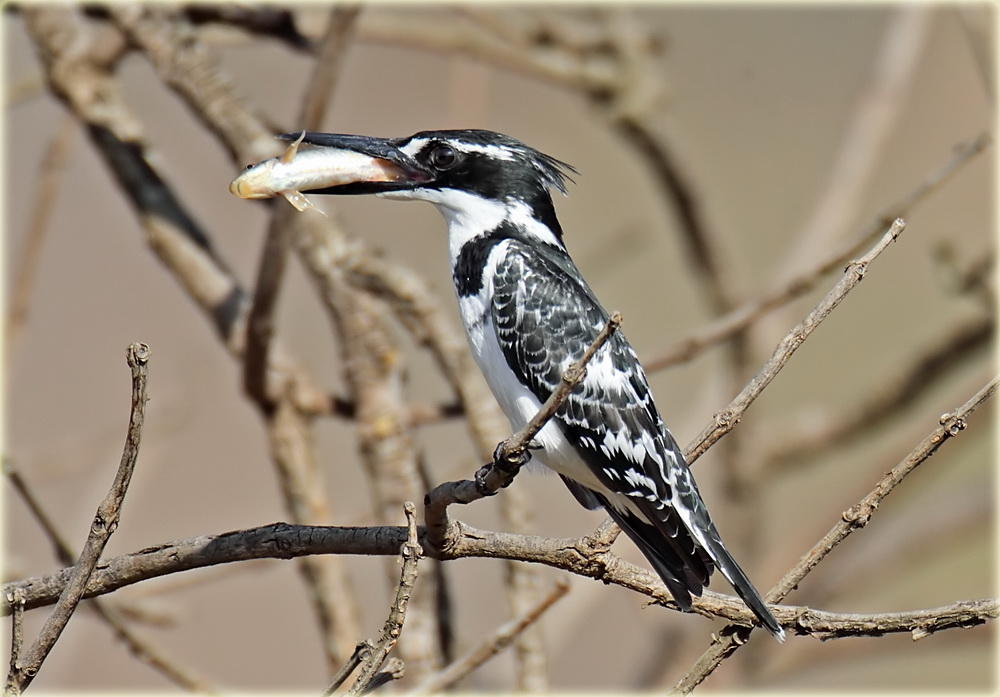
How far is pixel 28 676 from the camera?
1.43 metres

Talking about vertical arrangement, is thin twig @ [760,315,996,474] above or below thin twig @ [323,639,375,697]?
above

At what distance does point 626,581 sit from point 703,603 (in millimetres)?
142

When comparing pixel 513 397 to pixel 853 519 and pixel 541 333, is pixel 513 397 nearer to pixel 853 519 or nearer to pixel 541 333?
pixel 541 333

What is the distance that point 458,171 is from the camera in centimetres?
257

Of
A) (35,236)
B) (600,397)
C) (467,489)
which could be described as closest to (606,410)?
(600,397)

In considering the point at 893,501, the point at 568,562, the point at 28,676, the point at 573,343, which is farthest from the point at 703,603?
the point at 893,501

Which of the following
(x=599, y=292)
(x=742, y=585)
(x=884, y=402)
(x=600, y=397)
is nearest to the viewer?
(x=742, y=585)

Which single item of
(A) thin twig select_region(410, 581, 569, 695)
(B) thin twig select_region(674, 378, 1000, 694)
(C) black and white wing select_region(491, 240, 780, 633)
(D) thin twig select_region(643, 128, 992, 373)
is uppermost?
(D) thin twig select_region(643, 128, 992, 373)

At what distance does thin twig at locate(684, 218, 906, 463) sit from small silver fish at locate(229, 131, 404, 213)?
88cm

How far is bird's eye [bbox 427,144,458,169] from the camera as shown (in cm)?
254

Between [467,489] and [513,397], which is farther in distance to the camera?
[513,397]

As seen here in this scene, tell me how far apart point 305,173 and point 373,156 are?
213mm

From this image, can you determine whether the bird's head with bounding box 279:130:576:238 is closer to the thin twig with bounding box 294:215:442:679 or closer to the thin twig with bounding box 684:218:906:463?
the thin twig with bounding box 294:215:442:679

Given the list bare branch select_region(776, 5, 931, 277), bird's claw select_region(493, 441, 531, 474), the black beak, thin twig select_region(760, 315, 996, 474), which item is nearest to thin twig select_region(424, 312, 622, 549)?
bird's claw select_region(493, 441, 531, 474)
